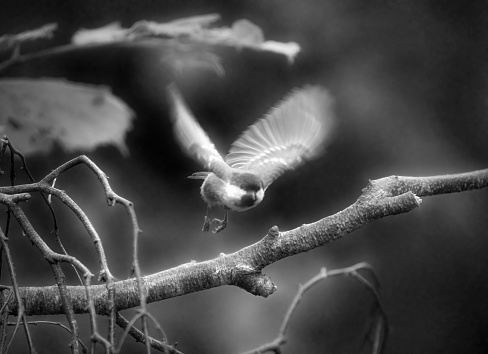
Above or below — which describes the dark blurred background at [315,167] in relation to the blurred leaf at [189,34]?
above

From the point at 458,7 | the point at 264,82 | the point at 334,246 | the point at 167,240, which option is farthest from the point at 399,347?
the point at 458,7

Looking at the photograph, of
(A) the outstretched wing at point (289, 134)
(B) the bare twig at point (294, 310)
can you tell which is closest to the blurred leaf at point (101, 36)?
(B) the bare twig at point (294, 310)

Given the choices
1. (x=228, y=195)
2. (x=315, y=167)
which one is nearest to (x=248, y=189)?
(x=228, y=195)

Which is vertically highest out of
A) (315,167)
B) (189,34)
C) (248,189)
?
(315,167)

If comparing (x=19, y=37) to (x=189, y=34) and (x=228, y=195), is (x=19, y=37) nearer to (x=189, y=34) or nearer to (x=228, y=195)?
(x=189, y=34)

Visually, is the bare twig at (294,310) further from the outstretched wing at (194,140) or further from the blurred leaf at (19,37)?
the outstretched wing at (194,140)

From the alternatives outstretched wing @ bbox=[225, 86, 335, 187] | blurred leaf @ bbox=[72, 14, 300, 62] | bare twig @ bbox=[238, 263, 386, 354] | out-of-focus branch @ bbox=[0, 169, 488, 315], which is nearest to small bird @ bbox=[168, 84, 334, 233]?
outstretched wing @ bbox=[225, 86, 335, 187]
